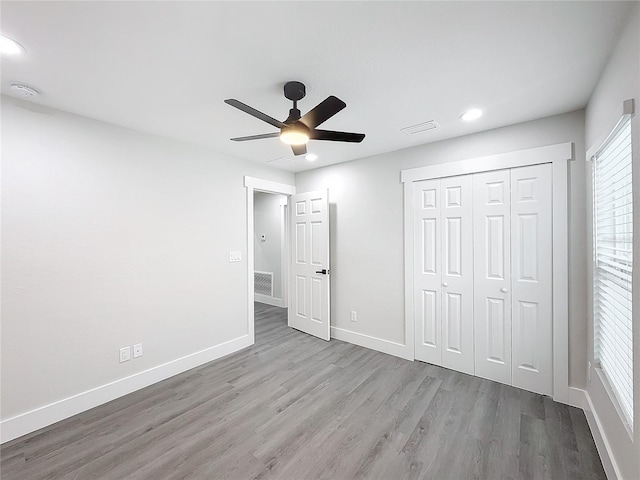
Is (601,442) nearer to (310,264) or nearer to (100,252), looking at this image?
(310,264)

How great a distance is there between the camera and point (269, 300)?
6102 mm

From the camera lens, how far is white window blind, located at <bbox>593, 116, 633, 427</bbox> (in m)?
1.46

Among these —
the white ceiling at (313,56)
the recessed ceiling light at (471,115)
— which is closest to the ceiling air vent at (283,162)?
the white ceiling at (313,56)

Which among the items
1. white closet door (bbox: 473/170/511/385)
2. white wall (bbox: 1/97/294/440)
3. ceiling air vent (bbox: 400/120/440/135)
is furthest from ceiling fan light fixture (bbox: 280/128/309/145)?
white closet door (bbox: 473/170/511/385)

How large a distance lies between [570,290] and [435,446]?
1.77 metres

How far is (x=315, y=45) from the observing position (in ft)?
5.14

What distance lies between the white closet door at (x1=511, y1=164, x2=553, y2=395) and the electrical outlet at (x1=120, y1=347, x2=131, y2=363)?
3747mm

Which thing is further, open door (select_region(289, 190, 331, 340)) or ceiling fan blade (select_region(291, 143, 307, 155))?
open door (select_region(289, 190, 331, 340))

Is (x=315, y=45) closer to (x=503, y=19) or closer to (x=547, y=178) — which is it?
(x=503, y=19)

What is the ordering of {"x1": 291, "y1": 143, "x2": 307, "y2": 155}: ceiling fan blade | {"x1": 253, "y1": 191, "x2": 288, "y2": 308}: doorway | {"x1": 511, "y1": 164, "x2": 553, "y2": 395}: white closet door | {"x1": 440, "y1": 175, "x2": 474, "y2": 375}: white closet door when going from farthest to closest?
{"x1": 253, "y1": 191, "x2": 288, "y2": 308}: doorway
{"x1": 440, "y1": 175, "x2": 474, "y2": 375}: white closet door
{"x1": 511, "y1": 164, "x2": 553, "y2": 395}: white closet door
{"x1": 291, "y1": 143, "x2": 307, "y2": 155}: ceiling fan blade

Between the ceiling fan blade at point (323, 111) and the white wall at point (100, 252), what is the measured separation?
6.32ft

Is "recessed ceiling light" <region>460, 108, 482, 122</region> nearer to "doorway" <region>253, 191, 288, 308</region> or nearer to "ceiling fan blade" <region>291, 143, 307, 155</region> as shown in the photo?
"ceiling fan blade" <region>291, 143, 307, 155</region>

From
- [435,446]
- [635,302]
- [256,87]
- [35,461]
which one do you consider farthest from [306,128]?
[35,461]

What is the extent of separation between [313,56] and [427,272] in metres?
2.50
